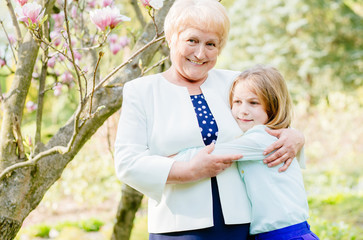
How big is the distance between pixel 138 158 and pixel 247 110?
557 mm

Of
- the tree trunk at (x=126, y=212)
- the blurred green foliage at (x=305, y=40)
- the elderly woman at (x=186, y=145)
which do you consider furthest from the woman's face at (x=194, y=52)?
the blurred green foliage at (x=305, y=40)

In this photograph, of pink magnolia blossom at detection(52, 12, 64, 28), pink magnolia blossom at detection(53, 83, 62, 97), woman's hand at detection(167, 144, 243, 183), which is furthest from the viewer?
pink magnolia blossom at detection(52, 12, 64, 28)

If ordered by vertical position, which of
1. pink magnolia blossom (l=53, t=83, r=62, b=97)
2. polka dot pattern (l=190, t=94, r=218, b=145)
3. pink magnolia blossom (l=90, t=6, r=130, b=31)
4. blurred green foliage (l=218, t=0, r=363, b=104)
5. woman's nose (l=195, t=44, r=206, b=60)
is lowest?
polka dot pattern (l=190, t=94, r=218, b=145)

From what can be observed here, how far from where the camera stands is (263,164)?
1.87 m

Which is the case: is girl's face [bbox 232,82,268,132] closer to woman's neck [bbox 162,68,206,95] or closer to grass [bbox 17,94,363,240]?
woman's neck [bbox 162,68,206,95]

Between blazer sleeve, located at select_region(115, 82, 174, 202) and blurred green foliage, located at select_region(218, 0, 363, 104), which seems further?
blurred green foliage, located at select_region(218, 0, 363, 104)

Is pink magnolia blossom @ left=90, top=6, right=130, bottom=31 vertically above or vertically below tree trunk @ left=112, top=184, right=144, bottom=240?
above

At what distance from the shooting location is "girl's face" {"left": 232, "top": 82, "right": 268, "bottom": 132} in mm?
1947

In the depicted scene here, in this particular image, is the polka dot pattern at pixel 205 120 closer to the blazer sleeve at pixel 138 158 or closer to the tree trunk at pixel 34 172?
the blazer sleeve at pixel 138 158

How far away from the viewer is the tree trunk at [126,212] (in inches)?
135

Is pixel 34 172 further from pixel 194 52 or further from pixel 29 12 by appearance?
pixel 194 52

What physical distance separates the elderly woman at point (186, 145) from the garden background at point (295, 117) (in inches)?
26.8

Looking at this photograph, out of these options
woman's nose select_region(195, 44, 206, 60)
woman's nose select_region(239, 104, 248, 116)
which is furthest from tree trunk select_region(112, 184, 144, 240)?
woman's nose select_region(195, 44, 206, 60)

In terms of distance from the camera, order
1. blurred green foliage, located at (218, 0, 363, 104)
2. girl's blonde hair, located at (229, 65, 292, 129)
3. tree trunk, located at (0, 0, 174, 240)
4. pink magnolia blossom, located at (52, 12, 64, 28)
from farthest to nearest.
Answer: blurred green foliage, located at (218, 0, 363, 104) < pink magnolia blossom, located at (52, 12, 64, 28) < tree trunk, located at (0, 0, 174, 240) < girl's blonde hair, located at (229, 65, 292, 129)
